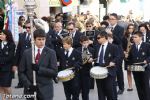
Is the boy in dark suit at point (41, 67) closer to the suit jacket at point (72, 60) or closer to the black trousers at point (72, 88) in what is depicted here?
the suit jacket at point (72, 60)

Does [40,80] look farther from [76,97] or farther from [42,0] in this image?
[42,0]

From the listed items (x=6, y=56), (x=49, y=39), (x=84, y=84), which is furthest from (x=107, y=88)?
(x=49, y=39)

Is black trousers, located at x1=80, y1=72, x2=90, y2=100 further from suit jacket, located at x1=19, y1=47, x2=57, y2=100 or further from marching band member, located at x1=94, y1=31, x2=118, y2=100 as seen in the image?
suit jacket, located at x1=19, y1=47, x2=57, y2=100

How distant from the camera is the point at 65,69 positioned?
10.5 meters

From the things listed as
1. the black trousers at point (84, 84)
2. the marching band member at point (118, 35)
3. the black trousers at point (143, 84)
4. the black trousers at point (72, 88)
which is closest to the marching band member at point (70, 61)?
the black trousers at point (72, 88)

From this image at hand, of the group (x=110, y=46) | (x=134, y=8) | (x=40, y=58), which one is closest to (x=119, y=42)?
(x=110, y=46)

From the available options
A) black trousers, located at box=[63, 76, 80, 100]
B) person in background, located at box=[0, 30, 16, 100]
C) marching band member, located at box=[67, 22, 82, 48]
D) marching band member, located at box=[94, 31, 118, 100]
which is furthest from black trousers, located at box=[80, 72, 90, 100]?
person in background, located at box=[0, 30, 16, 100]

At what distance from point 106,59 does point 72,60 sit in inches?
29.9

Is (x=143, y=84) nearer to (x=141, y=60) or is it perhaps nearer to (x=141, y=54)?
(x=141, y=60)

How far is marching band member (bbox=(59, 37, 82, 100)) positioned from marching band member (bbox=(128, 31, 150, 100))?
1323 millimetres

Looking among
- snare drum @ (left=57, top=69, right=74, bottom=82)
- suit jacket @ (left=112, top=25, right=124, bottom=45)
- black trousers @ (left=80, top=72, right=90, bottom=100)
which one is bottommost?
black trousers @ (left=80, top=72, right=90, bottom=100)

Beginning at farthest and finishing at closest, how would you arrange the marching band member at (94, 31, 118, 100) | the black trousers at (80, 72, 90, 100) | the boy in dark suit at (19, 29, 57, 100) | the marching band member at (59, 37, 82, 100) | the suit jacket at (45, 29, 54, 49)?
the suit jacket at (45, 29, 54, 49) < the black trousers at (80, 72, 90, 100) < the marching band member at (59, 37, 82, 100) < the marching band member at (94, 31, 118, 100) < the boy in dark suit at (19, 29, 57, 100)

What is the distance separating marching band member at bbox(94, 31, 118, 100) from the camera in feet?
33.6

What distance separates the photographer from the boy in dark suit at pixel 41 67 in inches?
309
